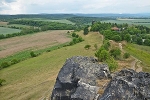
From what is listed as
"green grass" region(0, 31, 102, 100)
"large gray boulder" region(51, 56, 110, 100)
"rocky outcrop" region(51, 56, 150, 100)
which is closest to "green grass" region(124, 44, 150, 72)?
"green grass" region(0, 31, 102, 100)

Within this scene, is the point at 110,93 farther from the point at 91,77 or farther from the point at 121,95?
the point at 91,77

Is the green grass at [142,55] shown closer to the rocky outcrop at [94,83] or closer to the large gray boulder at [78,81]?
the large gray boulder at [78,81]

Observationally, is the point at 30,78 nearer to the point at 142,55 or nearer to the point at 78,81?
Result: the point at 78,81

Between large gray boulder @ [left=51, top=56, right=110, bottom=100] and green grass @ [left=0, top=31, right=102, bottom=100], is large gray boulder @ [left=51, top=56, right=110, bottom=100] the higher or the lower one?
the higher one

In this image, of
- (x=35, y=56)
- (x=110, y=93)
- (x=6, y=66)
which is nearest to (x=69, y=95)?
(x=110, y=93)

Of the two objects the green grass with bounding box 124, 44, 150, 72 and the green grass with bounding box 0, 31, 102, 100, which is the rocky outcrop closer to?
the green grass with bounding box 0, 31, 102, 100

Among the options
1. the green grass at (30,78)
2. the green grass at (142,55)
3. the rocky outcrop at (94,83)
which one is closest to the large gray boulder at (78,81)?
the rocky outcrop at (94,83)

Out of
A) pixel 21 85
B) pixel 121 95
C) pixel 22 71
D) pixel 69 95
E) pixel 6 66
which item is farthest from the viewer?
pixel 6 66
